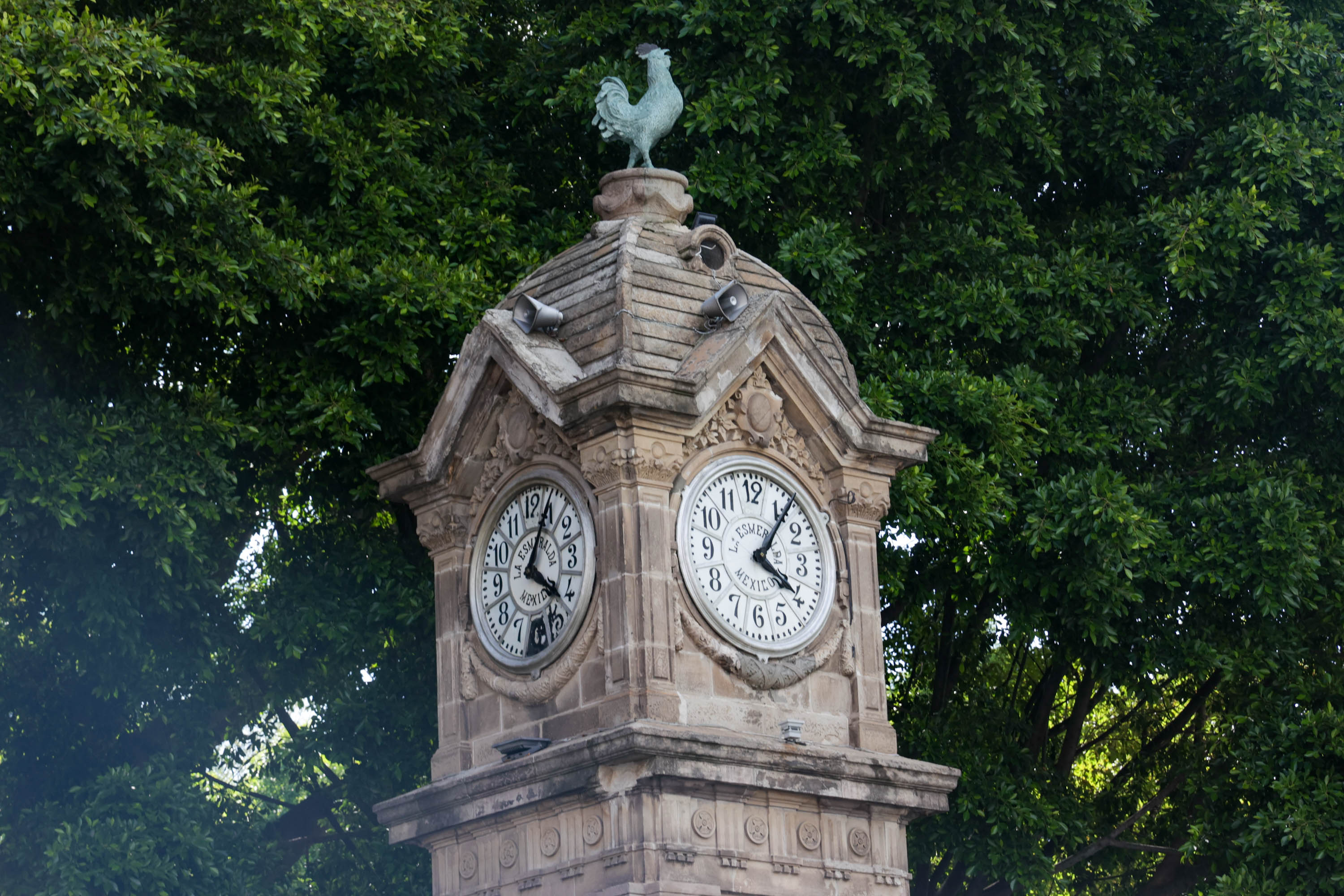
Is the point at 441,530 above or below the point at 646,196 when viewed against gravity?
below

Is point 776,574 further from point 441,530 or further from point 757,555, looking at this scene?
point 441,530

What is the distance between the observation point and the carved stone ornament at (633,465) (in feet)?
40.8

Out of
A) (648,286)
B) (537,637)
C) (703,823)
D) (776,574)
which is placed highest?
(648,286)

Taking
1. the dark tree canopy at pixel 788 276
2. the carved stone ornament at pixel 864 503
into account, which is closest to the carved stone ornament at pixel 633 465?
the carved stone ornament at pixel 864 503

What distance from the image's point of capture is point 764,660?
41.8 feet

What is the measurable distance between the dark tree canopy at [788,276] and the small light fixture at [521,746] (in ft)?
13.2

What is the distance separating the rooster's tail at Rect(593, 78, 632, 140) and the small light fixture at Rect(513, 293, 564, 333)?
1.65 m

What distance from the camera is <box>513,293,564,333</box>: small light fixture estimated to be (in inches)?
522

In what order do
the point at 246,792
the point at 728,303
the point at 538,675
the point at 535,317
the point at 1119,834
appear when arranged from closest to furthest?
the point at 538,675
the point at 728,303
the point at 535,317
the point at 246,792
the point at 1119,834

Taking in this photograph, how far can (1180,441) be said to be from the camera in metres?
19.5

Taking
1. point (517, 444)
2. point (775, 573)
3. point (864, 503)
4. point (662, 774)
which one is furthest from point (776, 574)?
point (517, 444)

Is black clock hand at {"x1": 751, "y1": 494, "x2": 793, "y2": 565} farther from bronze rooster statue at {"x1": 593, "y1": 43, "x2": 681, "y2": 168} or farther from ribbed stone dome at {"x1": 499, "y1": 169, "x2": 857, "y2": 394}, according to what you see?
bronze rooster statue at {"x1": 593, "y1": 43, "x2": 681, "y2": 168}

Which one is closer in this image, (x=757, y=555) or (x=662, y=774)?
(x=662, y=774)

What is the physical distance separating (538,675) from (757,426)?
2.04 m
